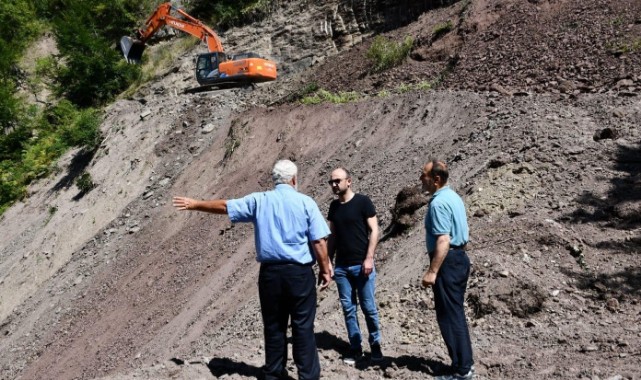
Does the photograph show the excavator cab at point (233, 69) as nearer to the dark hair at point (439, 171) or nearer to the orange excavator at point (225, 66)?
the orange excavator at point (225, 66)

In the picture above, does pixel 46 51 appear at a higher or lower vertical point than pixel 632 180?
higher

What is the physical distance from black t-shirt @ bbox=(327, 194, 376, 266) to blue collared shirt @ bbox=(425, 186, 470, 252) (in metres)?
0.72

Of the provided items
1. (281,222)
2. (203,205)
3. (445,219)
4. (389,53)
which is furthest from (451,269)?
(389,53)

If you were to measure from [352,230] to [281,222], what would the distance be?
90 cm

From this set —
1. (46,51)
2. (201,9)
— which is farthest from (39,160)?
(46,51)

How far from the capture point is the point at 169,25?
2188 cm

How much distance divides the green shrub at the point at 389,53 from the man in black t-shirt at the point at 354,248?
11307 mm

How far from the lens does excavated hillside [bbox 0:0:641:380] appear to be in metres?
5.65

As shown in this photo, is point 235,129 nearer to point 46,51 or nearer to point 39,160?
point 39,160

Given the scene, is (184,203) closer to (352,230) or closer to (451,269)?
(352,230)

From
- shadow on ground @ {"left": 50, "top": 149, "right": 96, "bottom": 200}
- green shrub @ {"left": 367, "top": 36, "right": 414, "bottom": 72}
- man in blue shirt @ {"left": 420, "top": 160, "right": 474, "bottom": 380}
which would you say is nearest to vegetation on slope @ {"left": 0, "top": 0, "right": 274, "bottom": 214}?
shadow on ground @ {"left": 50, "top": 149, "right": 96, "bottom": 200}

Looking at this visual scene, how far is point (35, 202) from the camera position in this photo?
18.9 meters

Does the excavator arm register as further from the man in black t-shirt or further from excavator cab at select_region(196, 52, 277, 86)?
the man in black t-shirt

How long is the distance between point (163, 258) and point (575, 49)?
9.71 m
